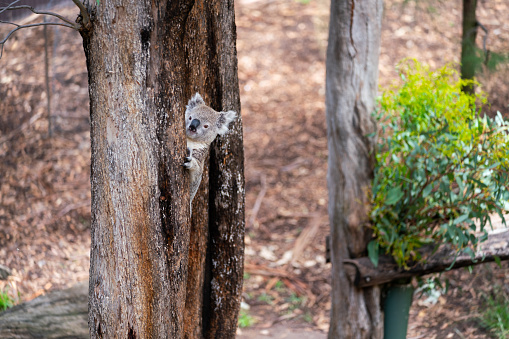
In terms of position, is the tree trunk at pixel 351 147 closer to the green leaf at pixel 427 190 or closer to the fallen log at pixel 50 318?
the green leaf at pixel 427 190

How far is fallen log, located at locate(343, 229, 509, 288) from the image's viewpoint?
3.06 m

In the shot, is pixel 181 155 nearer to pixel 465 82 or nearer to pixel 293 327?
pixel 465 82

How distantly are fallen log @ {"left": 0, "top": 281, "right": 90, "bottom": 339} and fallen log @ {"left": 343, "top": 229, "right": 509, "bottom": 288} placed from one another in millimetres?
1928

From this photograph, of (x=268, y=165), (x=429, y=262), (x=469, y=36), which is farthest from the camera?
(x=268, y=165)

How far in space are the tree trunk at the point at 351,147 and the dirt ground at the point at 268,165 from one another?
0.80 meters

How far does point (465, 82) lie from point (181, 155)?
1.99 meters

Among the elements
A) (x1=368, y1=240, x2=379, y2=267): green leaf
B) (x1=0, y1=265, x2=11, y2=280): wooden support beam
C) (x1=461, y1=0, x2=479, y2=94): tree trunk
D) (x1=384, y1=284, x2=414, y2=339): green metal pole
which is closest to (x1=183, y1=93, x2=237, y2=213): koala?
(x1=368, y1=240, x2=379, y2=267): green leaf

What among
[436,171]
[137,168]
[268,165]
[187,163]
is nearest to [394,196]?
[436,171]

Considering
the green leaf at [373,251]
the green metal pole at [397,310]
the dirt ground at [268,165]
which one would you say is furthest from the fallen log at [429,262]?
the dirt ground at [268,165]

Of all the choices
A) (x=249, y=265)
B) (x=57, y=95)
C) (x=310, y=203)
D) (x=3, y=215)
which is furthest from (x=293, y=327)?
(x=57, y=95)

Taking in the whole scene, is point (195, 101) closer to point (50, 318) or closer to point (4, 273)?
point (50, 318)

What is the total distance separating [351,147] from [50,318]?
240cm

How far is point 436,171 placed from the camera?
302cm

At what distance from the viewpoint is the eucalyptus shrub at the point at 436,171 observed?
281cm
